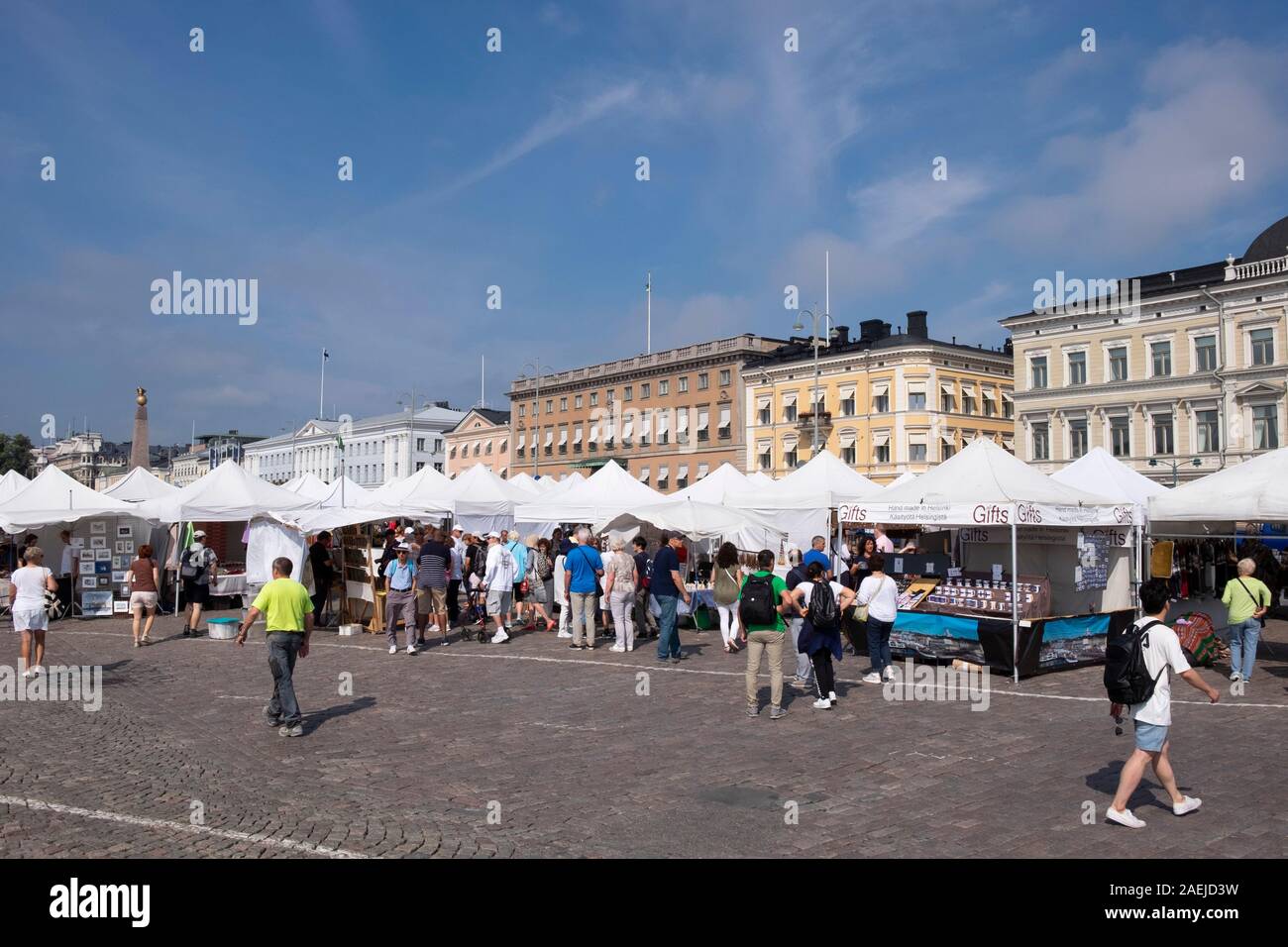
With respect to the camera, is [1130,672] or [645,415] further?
[645,415]

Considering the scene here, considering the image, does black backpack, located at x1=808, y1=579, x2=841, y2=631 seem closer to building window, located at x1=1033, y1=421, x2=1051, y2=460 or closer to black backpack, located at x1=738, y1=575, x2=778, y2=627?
black backpack, located at x1=738, y1=575, x2=778, y2=627

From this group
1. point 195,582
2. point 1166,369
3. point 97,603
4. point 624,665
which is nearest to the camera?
point 624,665

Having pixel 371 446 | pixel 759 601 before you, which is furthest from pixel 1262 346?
pixel 371 446

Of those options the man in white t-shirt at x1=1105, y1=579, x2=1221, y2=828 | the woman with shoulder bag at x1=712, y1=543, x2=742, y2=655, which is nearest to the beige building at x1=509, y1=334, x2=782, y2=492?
the woman with shoulder bag at x1=712, y1=543, x2=742, y2=655

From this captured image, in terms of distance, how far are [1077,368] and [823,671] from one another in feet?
154

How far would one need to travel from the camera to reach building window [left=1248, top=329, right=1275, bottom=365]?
148 feet

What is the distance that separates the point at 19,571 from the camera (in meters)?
13.2

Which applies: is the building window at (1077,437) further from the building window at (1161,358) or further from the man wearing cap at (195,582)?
the man wearing cap at (195,582)

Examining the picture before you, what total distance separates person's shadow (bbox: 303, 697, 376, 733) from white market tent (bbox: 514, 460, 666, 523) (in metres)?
11.1

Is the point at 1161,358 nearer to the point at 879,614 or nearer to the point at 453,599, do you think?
the point at 453,599

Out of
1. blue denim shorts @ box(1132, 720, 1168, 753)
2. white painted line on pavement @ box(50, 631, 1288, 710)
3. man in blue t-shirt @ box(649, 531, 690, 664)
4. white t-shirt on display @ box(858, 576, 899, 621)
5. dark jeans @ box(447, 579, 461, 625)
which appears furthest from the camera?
dark jeans @ box(447, 579, 461, 625)

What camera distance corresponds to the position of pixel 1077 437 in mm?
52344
